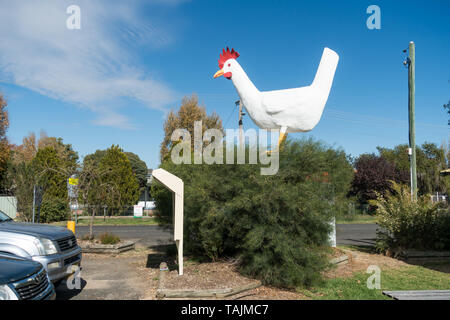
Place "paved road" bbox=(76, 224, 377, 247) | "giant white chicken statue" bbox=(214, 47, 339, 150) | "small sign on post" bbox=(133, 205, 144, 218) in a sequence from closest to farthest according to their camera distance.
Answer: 1. "giant white chicken statue" bbox=(214, 47, 339, 150)
2. "paved road" bbox=(76, 224, 377, 247)
3. "small sign on post" bbox=(133, 205, 144, 218)

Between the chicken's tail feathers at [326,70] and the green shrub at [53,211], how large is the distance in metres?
17.9

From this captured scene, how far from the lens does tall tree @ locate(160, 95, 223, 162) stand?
92.5ft

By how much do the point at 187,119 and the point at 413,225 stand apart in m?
21.1

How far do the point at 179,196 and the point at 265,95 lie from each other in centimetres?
310

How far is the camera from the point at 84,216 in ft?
88.4

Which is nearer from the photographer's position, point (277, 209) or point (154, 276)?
point (277, 209)

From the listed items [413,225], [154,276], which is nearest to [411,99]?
[413,225]

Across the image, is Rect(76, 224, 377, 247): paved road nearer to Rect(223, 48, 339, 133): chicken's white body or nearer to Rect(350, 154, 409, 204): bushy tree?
Rect(223, 48, 339, 133): chicken's white body

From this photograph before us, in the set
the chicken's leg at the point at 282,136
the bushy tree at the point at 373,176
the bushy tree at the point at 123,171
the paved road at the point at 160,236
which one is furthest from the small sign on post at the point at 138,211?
the chicken's leg at the point at 282,136

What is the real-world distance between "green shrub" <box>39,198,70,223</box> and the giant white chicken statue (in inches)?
657

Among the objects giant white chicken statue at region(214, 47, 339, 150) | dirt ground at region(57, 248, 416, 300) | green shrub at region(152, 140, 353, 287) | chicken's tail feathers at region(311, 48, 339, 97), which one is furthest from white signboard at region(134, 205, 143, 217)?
chicken's tail feathers at region(311, 48, 339, 97)

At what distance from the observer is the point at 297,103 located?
24.3 feet

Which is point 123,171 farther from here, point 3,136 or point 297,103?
point 297,103
